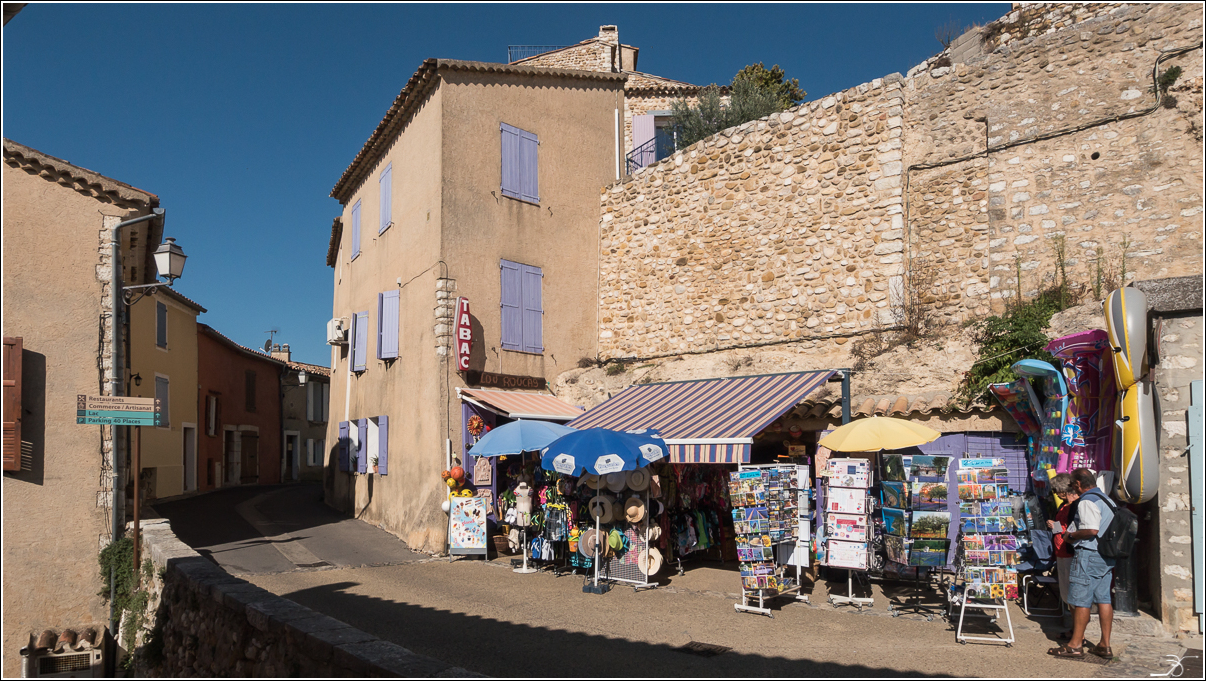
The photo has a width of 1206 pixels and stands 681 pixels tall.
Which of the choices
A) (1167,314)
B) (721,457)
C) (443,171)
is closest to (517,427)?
(721,457)

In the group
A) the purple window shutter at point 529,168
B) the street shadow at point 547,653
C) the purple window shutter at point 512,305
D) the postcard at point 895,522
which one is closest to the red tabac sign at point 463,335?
the purple window shutter at point 512,305

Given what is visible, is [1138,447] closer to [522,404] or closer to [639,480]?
[639,480]

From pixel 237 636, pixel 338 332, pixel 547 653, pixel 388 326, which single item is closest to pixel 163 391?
pixel 338 332

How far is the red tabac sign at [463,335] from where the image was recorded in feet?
41.3

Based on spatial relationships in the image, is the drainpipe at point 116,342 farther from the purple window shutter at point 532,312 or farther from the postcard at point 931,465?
the postcard at point 931,465

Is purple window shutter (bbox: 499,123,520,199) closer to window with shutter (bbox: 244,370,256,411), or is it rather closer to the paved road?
the paved road

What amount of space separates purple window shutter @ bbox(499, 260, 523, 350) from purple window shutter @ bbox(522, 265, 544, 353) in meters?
0.09

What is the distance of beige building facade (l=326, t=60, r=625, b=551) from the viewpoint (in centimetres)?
1307

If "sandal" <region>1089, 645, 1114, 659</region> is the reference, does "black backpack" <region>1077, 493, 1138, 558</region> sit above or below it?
above

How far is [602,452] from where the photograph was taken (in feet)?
29.0

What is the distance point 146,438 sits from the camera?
61.9ft

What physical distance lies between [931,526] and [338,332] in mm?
13998

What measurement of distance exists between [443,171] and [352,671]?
32.1 feet

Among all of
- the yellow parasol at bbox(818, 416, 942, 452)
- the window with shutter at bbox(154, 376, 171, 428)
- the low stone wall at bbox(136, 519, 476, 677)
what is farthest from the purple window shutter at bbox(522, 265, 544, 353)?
the window with shutter at bbox(154, 376, 171, 428)
